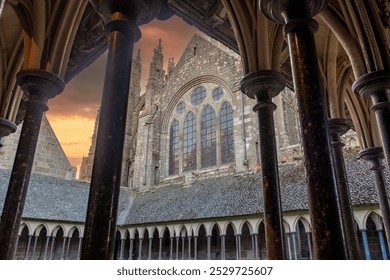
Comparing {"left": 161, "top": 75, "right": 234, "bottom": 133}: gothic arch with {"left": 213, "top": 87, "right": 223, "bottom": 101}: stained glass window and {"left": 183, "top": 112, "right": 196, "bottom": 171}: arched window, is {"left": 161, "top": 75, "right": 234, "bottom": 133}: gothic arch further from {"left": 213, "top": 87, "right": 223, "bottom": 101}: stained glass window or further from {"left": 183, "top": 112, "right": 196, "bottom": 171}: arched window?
{"left": 183, "top": 112, "right": 196, "bottom": 171}: arched window

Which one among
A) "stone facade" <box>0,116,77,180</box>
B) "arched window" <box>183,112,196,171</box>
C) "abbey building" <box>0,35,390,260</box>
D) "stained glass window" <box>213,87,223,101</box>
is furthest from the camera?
"arched window" <box>183,112,196,171</box>

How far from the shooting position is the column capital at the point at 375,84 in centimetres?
543

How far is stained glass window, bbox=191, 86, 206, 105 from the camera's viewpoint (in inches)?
891

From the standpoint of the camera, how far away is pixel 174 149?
23.3m

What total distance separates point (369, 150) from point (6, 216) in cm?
854

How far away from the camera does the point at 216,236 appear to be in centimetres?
1662

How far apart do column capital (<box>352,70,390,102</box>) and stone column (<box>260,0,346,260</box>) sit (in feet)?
8.17

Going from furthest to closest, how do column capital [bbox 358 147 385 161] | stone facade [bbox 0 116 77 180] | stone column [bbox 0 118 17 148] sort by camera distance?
stone facade [bbox 0 116 77 180] → column capital [bbox 358 147 385 161] → stone column [bbox 0 118 17 148]

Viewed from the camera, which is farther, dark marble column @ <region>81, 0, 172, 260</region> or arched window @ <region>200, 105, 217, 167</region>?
arched window @ <region>200, 105, 217, 167</region>

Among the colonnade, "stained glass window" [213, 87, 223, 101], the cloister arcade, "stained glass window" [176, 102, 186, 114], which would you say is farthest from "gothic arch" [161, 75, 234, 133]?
the colonnade

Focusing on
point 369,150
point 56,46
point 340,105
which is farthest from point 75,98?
point 369,150

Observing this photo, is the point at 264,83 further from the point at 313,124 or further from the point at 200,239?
the point at 200,239

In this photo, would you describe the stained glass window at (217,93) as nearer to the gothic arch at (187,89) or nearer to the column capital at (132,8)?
the gothic arch at (187,89)
